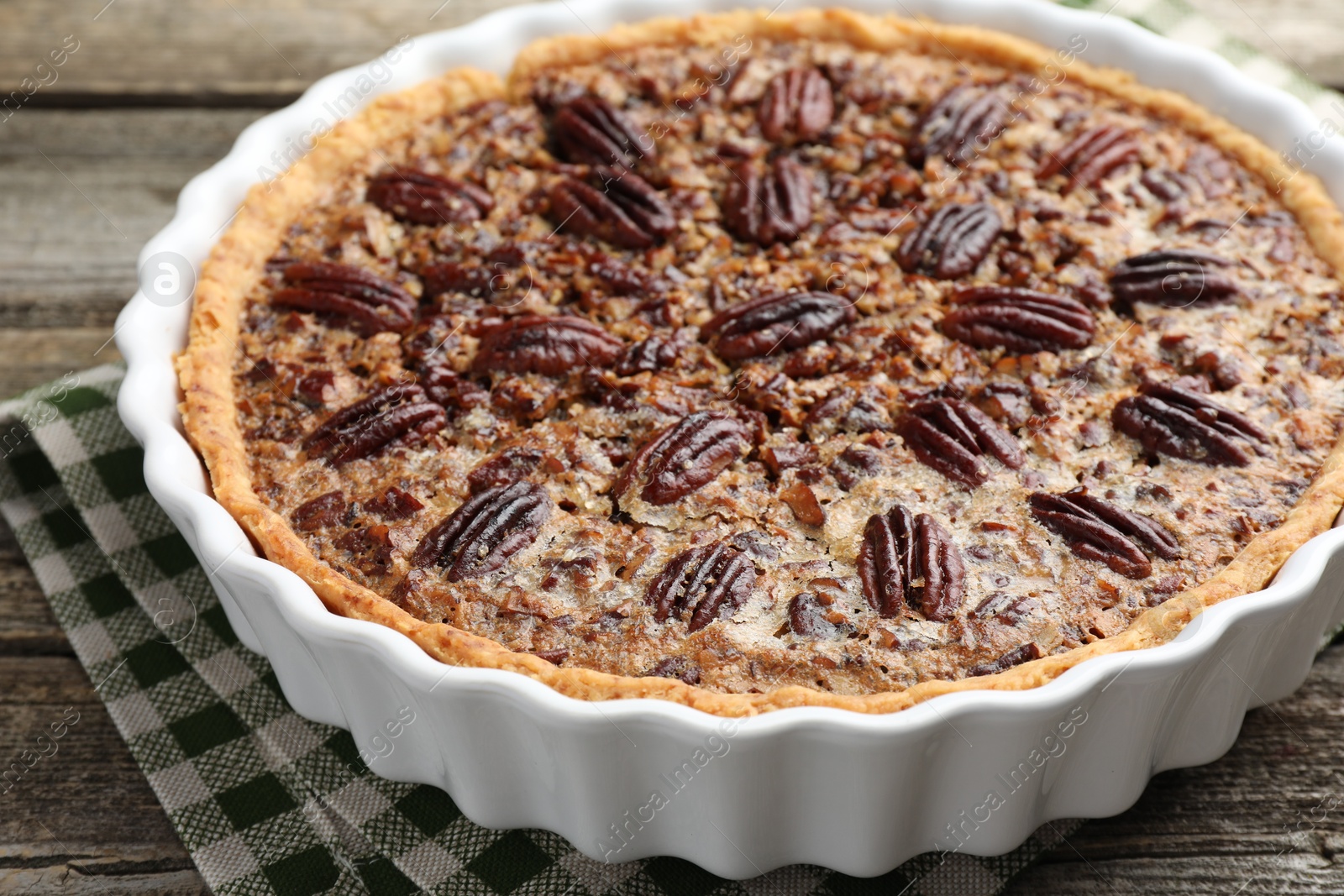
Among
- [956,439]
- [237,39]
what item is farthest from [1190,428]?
[237,39]

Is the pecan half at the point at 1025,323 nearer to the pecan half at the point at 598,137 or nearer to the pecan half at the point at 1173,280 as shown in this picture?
the pecan half at the point at 1173,280

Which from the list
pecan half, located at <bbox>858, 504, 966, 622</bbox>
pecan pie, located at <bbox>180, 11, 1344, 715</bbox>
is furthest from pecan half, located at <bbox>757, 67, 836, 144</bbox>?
pecan half, located at <bbox>858, 504, 966, 622</bbox>

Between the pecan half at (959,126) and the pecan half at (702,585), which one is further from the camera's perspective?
the pecan half at (959,126)

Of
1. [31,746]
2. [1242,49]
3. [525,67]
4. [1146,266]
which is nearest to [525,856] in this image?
[31,746]

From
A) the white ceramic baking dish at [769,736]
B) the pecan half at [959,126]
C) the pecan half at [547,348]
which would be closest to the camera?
the white ceramic baking dish at [769,736]

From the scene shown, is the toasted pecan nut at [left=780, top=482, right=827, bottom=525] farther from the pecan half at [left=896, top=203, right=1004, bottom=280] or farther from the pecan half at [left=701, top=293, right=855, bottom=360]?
the pecan half at [left=896, top=203, right=1004, bottom=280]

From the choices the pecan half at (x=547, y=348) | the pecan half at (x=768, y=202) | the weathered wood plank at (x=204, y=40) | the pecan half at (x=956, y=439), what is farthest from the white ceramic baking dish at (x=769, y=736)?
the weathered wood plank at (x=204, y=40)

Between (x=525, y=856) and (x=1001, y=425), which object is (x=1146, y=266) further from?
(x=525, y=856)
